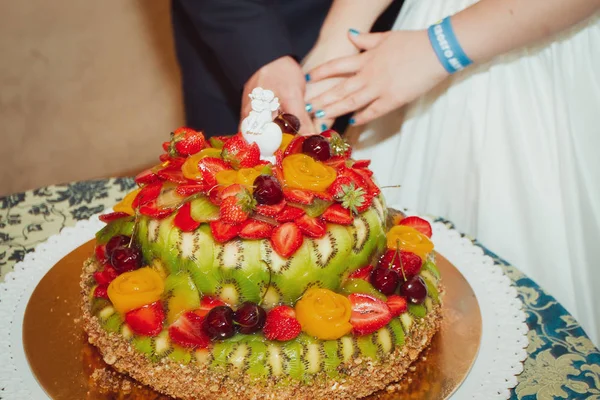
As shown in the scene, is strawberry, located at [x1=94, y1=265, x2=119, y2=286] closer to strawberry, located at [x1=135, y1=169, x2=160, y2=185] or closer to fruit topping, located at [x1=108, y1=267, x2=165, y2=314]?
fruit topping, located at [x1=108, y1=267, x2=165, y2=314]

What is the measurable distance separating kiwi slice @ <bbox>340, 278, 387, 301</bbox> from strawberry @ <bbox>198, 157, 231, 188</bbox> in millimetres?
372

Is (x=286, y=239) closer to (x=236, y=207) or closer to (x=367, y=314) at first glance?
(x=236, y=207)

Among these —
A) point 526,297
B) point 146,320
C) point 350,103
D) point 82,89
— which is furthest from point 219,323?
point 82,89

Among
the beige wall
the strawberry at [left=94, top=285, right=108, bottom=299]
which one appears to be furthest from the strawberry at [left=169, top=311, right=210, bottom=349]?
the beige wall

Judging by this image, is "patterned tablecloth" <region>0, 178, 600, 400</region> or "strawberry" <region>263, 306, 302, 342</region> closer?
"strawberry" <region>263, 306, 302, 342</region>

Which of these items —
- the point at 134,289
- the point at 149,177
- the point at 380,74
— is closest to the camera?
the point at 134,289

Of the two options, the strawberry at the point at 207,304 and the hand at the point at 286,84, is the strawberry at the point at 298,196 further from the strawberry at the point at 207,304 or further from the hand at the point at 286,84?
the hand at the point at 286,84

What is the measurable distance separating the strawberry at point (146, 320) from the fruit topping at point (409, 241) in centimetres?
59

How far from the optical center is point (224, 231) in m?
1.40

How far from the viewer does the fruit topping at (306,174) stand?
1496mm

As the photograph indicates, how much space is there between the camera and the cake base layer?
1345mm

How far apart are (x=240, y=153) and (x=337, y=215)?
259 mm

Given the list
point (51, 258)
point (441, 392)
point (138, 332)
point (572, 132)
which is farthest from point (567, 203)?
point (51, 258)

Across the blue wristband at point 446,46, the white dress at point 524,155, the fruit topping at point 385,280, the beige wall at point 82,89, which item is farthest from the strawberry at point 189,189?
the beige wall at point 82,89
